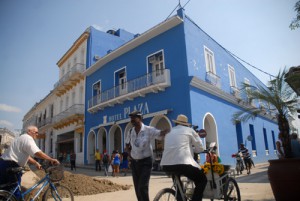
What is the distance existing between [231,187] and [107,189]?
177 inches

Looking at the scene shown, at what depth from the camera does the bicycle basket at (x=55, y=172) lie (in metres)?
4.37

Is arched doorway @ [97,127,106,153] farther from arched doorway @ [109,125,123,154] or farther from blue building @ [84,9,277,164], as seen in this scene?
arched doorway @ [109,125,123,154]

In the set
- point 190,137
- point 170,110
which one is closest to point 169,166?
point 190,137

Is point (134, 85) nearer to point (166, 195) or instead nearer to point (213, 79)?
point (213, 79)

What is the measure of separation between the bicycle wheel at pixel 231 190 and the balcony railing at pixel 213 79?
11165 millimetres

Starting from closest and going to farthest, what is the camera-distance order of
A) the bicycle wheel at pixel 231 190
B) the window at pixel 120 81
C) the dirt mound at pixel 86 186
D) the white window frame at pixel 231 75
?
the bicycle wheel at pixel 231 190, the dirt mound at pixel 86 186, the window at pixel 120 81, the white window frame at pixel 231 75

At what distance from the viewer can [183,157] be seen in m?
3.40

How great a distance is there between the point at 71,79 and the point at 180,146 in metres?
22.1

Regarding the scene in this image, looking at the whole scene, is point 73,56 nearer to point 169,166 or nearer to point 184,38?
point 184,38

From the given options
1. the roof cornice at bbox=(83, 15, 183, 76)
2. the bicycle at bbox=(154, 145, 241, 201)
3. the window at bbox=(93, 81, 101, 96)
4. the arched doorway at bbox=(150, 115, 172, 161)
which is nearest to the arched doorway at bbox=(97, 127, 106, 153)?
the window at bbox=(93, 81, 101, 96)

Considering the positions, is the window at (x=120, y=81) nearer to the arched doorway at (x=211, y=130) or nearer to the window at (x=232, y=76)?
the arched doorway at (x=211, y=130)

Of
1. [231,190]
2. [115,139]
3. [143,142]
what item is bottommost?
[231,190]


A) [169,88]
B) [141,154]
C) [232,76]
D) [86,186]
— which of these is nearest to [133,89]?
[169,88]

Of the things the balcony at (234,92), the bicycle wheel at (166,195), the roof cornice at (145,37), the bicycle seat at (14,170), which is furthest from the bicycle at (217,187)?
the balcony at (234,92)
